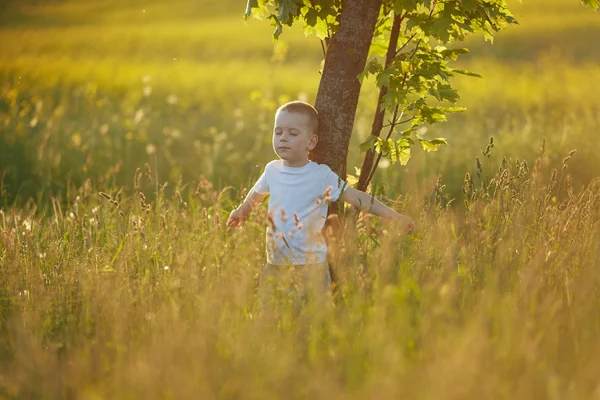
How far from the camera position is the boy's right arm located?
5.16m

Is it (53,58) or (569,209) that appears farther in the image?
(53,58)

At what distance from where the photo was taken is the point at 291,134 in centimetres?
489

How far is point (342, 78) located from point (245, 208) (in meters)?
1.08

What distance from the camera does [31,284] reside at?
4488mm

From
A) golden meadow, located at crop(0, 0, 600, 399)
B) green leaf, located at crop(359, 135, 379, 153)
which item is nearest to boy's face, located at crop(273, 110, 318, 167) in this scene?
green leaf, located at crop(359, 135, 379, 153)

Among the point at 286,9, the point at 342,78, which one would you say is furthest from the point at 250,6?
the point at 342,78

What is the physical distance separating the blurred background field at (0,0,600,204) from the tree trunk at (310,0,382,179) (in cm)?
63

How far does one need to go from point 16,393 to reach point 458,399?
1883 mm

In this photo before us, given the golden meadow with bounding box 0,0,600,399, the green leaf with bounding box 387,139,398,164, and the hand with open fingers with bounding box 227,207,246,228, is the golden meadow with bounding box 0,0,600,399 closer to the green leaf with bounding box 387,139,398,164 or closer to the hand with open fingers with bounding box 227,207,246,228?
the hand with open fingers with bounding box 227,207,246,228

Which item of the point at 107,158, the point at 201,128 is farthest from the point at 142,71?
the point at 107,158

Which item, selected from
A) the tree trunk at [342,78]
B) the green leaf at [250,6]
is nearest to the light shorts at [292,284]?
A: the tree trunk at [342,78]

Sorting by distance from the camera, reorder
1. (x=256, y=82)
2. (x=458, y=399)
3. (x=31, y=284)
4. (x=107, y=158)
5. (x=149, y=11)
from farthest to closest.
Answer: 1. (x=149, y=11)
2. (x=256, y=82)
3. (x=107, y=158)
4. (x=31, y=284)
5. (x=458, y=399)

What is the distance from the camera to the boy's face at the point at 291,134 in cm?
487

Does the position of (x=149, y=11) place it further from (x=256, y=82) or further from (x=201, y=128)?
(x=201, y=128)
